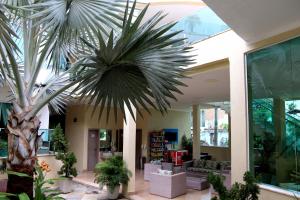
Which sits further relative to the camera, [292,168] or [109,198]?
[109,198]

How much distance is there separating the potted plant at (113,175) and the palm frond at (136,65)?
603 centimetres

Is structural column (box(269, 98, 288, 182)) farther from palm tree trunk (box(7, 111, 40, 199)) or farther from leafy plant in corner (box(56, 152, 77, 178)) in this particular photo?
leafy plant in corner (box(56, 152, 77, 178))

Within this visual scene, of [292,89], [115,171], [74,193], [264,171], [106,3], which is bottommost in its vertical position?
[74,193]

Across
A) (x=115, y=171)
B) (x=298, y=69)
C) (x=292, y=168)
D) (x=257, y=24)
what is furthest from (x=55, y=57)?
(x=115, y=171)

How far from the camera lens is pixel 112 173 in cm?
863

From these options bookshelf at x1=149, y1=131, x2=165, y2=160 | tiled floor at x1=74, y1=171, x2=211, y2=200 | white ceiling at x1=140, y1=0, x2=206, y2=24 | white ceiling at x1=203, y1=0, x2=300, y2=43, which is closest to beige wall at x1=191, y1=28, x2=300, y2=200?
white ceiling at x1=203, y1=0, x2=300, y2=43

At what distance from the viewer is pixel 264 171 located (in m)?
4.64

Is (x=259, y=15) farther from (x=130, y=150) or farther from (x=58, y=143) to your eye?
(x=58, y=143)

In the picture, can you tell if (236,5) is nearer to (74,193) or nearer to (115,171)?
(115,171)

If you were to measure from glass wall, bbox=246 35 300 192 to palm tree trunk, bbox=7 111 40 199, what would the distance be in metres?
3.09

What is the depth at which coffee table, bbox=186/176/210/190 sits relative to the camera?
9.61 metres

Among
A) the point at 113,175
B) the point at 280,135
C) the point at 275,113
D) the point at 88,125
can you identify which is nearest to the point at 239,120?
the point at 275,113

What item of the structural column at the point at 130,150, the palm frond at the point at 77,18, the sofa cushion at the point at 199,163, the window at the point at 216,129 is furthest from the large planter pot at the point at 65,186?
Answer: the window at the point at 216,129

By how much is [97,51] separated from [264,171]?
352 centimetres
